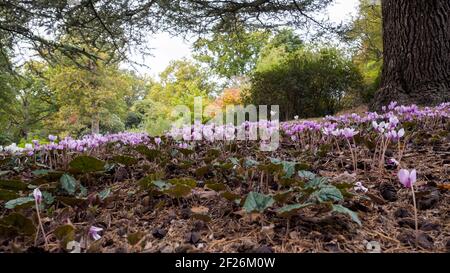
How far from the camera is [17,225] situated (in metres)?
1.31

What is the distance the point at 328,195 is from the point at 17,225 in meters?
1.11

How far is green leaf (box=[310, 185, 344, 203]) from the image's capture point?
1.32 metres

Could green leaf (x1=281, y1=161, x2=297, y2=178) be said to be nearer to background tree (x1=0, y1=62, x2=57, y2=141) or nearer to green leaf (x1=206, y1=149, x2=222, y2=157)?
green leaf (x1=206, y1=149, x2=222, y2=157)

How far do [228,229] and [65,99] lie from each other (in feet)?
74.7

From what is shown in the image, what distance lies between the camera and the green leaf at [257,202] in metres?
1.31

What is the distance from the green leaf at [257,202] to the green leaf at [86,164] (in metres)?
0.87

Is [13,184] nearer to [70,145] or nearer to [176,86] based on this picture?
[70,145]

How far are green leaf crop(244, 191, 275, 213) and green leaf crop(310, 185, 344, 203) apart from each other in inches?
6.5

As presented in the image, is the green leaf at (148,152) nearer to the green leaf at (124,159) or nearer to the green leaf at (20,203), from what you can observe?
the green leaf at (124,159)

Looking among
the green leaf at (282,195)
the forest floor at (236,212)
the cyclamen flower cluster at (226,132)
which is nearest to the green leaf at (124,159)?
the forest floor at (236,212)

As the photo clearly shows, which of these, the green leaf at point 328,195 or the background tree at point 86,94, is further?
the background tree at point 86,94

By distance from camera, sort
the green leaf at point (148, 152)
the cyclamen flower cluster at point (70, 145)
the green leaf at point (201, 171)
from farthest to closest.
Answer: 1. the cyclamen flower cluster at point (70, 145)
2. the green leaf at point (148, 152)
3. the green leaf at point (201, 171)

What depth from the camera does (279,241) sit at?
1.29 metres

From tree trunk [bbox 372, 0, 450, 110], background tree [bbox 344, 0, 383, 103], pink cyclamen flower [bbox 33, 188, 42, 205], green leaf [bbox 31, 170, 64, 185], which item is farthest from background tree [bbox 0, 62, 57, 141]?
pink cyclamen flower [bbox 33, 188, 42, 205]
